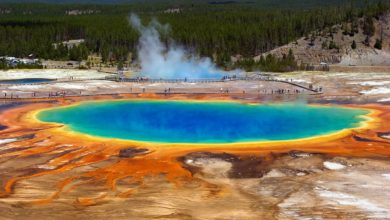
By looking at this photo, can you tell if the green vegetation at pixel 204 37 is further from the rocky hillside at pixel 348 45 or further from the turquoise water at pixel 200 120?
the turquoise water at pixel 200 120

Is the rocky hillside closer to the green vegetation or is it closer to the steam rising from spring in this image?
the green vegetation

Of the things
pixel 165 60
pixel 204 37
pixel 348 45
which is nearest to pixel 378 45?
pixel 348 45

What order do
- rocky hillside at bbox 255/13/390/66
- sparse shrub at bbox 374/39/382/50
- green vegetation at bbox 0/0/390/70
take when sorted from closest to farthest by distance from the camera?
rocky hillside at bbox 255/13/390/66, sparse shrub at bbox 374/39/382/50, green vegetation at bbox 0/0/390/70

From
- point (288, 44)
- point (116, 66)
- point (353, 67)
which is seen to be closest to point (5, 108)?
point (116, 66)

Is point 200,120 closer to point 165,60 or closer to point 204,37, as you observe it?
point 165,60

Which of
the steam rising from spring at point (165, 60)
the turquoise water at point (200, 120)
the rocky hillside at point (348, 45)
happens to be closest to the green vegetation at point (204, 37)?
the rocky hillside at point (348, 45)

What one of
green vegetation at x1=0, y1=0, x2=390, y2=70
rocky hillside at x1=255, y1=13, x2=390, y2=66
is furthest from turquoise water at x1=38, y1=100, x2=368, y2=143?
rocky hillside at x1=255, y1=13, x2=390, y2=66

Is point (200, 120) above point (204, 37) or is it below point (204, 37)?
below
